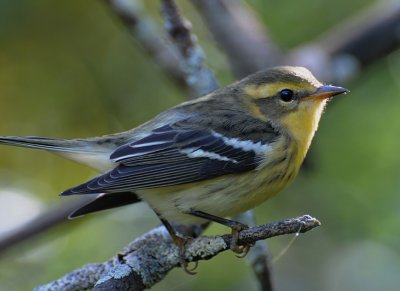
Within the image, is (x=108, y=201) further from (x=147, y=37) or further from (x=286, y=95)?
(x=147, y=37)

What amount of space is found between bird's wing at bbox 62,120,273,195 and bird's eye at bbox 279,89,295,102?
1.13 feet

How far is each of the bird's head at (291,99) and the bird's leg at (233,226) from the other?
78 cm

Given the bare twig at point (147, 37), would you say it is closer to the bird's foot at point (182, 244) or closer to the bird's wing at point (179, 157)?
the bird's wing at point (179, 157)

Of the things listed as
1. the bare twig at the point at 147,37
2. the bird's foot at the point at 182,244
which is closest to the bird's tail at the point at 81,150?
the bird's foot at the point at 182,244

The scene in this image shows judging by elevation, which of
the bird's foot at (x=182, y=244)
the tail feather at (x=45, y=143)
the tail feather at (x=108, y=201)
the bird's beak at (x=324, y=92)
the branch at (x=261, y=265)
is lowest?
the branch at (x=261, y=265)

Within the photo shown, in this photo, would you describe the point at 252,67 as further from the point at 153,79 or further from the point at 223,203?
the point at 223,203

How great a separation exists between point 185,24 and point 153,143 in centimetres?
80

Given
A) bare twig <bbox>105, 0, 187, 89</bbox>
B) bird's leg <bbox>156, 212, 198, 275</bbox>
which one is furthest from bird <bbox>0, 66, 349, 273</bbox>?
bare twig <bbox>105, 0, 187, 89</bbox>

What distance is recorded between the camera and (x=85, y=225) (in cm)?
528

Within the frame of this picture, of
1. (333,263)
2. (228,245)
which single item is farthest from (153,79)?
(228,245)

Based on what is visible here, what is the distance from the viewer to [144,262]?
11.6ft

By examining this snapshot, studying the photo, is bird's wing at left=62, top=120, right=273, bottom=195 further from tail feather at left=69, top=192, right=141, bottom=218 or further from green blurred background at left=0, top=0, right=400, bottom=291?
green blurred background at left=0, top=0, right=400, bottom=291

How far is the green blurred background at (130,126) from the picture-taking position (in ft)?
16.7

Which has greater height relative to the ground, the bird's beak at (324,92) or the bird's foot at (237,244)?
the bird's beak at (324,92)
